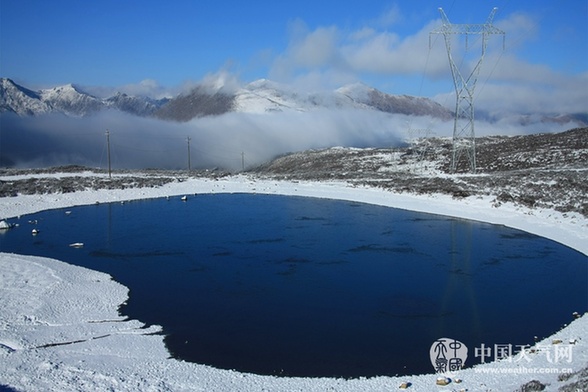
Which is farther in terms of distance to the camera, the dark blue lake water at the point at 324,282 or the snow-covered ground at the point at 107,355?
the dark blue lake water at the point at 324,282

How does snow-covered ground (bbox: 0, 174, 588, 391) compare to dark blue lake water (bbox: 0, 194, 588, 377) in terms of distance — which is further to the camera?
dark blue lake water (bbox: 0, 194, 588, 377)

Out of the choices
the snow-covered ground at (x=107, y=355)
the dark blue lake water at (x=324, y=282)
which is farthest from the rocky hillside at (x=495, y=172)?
the snow-covered ground at (x=107, y=355)

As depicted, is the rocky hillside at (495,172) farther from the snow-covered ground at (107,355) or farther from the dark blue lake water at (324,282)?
the snow-covered ground at (107,355)

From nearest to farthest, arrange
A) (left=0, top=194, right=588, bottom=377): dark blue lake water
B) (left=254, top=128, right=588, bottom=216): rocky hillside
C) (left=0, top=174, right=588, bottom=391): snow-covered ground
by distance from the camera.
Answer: (left=0, top=174, right=588, bottom=391): snow-covered ground < (left=0, top=194, right=588, bottom=377): dark blue lake water < (left=254, top=128, right=588, bottom=216): rocky hillside

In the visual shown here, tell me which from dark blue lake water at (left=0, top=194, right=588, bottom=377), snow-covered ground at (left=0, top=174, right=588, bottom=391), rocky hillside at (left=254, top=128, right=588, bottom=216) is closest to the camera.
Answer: snow-covered ground at (left=0, top=174, right=588, bottom=391)

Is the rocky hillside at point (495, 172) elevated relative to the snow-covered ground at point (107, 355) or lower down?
elevated

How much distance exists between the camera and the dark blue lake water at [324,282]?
13773 mm

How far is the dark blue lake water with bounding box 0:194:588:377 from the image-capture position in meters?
13.8

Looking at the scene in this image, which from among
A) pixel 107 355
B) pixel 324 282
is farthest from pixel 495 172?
pixel 107 355

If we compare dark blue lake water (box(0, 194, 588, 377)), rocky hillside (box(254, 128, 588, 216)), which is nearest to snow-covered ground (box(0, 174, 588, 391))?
dark blue lake water (box(0, 194, 588, 377))

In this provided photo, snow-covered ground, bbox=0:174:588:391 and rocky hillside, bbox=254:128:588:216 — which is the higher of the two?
rocky hillside, bbox=254:128:588:216

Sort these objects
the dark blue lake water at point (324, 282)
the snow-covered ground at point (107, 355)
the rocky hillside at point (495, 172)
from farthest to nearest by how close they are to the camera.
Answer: the rocky hillside at point (495, 172), the dark blue lake water at point (324, 282), the snow-covered ground at point (107, 355)

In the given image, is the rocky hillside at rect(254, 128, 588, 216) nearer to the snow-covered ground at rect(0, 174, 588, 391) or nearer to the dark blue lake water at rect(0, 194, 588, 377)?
the dark blue lake water at rect(0, 194, 588, 377)

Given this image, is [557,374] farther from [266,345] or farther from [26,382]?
[26,382]
